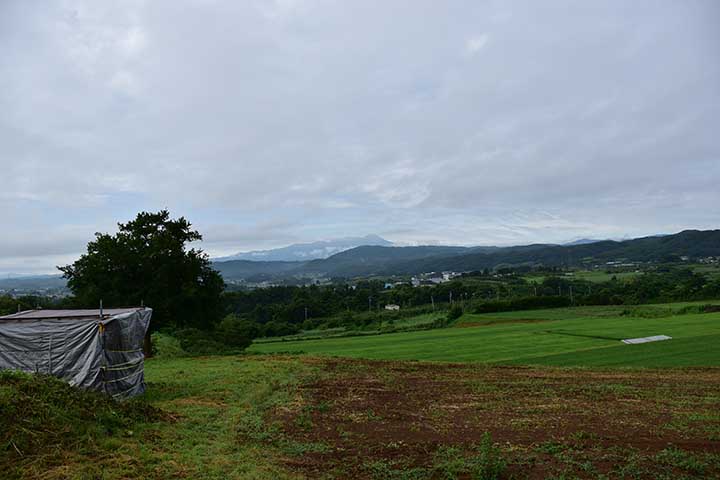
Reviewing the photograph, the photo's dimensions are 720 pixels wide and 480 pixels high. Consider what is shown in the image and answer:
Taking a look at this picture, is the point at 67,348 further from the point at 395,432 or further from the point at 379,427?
the point at 395,432

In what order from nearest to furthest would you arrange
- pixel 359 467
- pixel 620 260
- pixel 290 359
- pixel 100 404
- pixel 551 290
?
1. pixel 359 467
2. pixel 100 404
3. pixel 290 359
4. pixel 551 290
5. pixel 620 260

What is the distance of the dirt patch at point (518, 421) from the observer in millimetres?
7672

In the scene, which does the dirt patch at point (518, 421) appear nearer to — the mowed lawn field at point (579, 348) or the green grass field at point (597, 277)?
the mowed lawn field at point (579, 348)

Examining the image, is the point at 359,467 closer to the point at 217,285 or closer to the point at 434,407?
the point at 434,407

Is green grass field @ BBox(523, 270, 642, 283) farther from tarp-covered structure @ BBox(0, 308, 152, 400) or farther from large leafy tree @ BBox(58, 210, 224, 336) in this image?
tarp-covered structure @ BBox(0, 308, 152, 400)

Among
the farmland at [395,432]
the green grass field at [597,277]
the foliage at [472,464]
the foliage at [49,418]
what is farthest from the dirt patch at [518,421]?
the green grass field at [597,277]

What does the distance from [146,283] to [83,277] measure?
11.1ft

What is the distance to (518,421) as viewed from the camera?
10328 mm

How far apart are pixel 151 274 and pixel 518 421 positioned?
23259 mm

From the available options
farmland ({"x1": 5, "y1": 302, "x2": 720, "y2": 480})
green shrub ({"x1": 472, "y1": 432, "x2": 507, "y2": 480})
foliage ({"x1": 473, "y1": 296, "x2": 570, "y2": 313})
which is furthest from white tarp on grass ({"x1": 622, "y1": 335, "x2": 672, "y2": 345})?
foliage ({"x1": 473, "y1": 296, "x2": 570, "y2": 313})

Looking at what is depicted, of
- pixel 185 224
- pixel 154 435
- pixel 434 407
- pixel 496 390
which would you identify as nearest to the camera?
pixel 154 435

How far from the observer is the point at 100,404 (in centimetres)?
991

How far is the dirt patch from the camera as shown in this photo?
767 centimetres

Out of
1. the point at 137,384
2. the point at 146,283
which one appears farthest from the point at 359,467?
the point at 146,283
